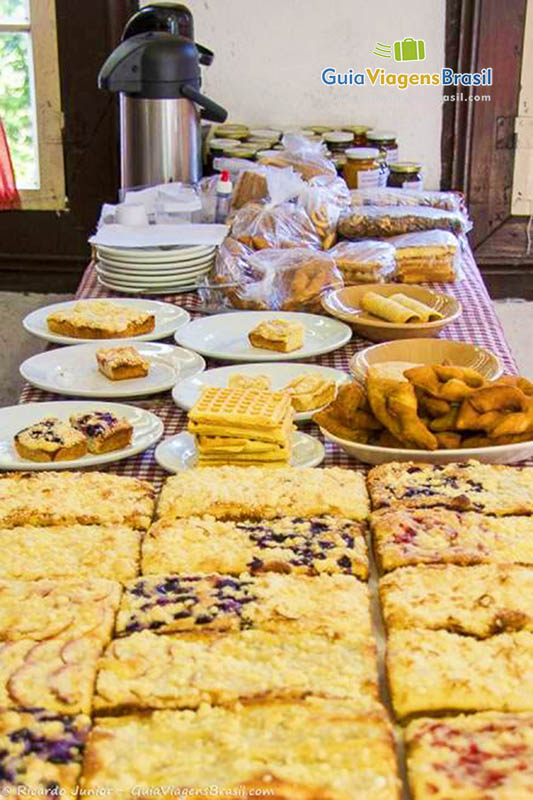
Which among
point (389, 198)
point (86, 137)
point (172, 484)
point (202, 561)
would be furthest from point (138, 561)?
point (86, 137)

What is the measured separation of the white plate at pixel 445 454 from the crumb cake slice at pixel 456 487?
1.9 inches

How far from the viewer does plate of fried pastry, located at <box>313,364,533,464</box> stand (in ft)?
5.85

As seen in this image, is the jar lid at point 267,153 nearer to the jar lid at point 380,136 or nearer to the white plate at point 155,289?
the jar lid at point 380,136

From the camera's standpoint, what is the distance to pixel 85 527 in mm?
1515

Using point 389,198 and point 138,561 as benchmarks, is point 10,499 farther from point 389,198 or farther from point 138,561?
point 389,198

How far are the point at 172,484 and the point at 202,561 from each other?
24 centimetres

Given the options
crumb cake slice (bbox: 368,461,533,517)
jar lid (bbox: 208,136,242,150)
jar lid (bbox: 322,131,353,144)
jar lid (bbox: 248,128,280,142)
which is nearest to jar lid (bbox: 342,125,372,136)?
jar lid (bbox: 322,131,353,144)

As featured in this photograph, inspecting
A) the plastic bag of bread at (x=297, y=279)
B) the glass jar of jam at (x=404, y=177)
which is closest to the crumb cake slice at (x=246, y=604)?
the plastic bag of bread at (x=297, y=279)

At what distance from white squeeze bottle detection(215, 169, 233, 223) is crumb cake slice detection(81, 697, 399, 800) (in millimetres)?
2344

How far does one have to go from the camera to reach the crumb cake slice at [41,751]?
1039mm

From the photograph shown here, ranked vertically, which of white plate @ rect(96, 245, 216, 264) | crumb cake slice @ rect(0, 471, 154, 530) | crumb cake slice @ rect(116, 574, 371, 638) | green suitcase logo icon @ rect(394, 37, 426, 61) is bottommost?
crumb cake slice @ rect(116, 574, 371, 638)

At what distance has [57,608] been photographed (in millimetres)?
1306

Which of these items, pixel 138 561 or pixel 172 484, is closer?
pixel 138 561

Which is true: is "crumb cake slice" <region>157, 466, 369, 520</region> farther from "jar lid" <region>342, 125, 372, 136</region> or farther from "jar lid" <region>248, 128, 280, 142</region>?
"jar lid" <region>342, 125, 372, 136</region>
